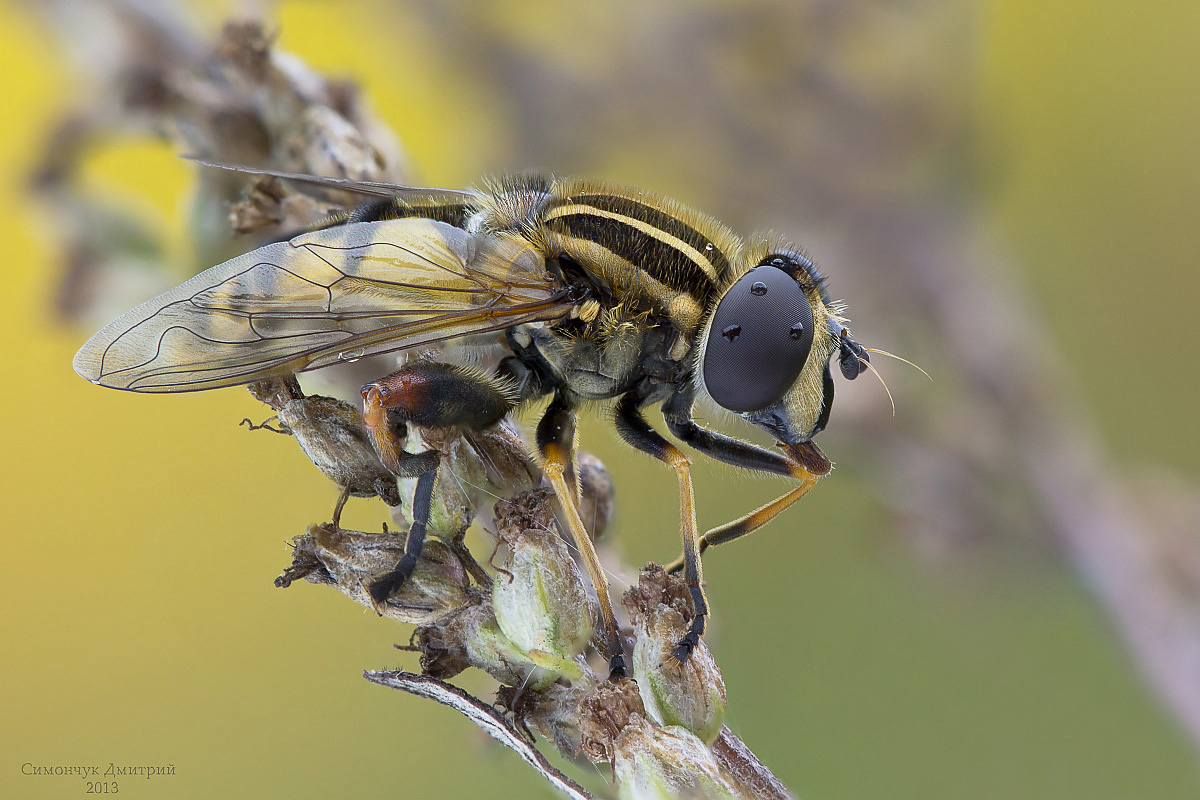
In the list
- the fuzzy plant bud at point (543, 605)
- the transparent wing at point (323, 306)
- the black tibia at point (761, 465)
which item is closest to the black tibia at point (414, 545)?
the fuzzy plant bud at point (543, 605)

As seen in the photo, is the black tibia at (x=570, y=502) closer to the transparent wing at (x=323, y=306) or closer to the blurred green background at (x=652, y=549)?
the transparent wing at (x=323, y=306)

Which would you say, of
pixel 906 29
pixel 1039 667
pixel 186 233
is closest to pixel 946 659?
pixel 1039 667

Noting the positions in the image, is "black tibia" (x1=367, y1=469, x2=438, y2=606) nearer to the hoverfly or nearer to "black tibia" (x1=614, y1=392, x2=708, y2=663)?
the hoverfly

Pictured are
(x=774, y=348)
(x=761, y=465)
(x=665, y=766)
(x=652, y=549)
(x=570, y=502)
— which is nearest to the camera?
(x=665, y=766)

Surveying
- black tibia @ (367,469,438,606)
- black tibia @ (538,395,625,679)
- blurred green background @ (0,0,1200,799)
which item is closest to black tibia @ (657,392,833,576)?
black tibia @ (538,395,625,679)

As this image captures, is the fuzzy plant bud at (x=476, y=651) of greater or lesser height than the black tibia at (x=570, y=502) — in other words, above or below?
below

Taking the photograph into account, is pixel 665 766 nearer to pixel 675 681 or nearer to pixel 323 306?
pixel 675 681

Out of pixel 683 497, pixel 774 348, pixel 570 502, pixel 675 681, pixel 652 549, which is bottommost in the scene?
pixel 675 681

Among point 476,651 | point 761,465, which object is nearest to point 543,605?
point 476,651
